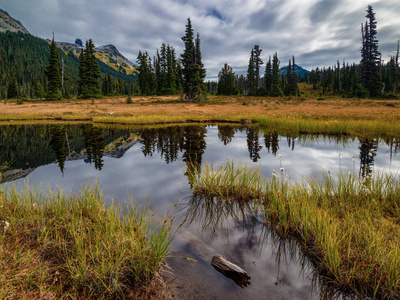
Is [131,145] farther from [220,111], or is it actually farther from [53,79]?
[53,79]

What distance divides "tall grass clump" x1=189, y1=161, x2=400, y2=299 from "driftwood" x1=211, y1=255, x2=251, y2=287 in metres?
1.09

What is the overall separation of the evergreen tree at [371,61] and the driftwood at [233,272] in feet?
220

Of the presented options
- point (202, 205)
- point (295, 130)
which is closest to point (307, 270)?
point (202, 205)

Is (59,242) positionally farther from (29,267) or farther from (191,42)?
(191,42)

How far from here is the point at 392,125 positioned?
15.7m

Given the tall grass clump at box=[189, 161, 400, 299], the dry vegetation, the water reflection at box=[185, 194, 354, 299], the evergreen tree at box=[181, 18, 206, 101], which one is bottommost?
the water reflection at box=[185, 194, 354, 299]

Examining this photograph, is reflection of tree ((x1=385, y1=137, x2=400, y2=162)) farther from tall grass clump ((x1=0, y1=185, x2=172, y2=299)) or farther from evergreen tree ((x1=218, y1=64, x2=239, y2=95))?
evergreen tree ((x1=218, y1=64, x2=239, y2=95))

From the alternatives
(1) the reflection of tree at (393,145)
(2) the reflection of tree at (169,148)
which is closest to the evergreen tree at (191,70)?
(2) the reflection of tree at (169,148)

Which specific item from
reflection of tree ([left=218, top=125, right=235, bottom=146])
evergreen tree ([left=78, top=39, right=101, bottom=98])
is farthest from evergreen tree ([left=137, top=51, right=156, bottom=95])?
reflection of tree ([left=218, top=125, right=235, bottom=146])

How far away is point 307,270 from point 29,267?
390cm

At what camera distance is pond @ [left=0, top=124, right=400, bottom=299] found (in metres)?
3.04

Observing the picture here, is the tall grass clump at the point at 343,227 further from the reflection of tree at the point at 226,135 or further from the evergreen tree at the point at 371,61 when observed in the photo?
the evergreen tree at the point at 371,61

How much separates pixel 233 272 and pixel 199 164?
6.43 metres

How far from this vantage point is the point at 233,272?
10.2ft
